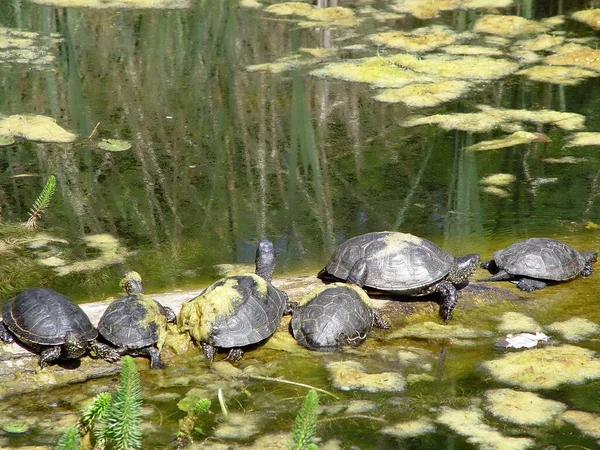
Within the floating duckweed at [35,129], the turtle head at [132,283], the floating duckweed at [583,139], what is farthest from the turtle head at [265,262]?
the floating duckweed at [583,139]

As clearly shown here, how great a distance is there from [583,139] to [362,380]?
465cm

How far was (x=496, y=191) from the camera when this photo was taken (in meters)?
7.59

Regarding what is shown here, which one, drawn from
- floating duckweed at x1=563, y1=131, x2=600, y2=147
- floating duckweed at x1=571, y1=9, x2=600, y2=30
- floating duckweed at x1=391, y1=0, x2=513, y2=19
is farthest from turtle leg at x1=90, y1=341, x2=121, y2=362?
floating duckweed at x1=571, y1=9, x2=600, y2=30

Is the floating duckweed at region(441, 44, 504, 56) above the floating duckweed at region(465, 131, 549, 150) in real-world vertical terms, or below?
above

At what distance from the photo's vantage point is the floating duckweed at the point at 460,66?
10250 millimetres

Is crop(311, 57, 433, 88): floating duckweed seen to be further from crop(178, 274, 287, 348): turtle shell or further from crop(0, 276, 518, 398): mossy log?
crop(178, 274, 287, 348): turtle shell

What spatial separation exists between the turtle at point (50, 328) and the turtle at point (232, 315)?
48 centimetres

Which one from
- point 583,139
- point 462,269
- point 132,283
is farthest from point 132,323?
point 583,139

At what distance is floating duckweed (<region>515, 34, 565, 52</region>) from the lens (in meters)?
11.2

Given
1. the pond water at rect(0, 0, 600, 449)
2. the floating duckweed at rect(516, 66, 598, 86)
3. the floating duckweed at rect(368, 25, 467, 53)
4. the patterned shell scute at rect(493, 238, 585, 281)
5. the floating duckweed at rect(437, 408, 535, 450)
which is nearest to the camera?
the floating duckweed at rect(437, 408, 535, 450)

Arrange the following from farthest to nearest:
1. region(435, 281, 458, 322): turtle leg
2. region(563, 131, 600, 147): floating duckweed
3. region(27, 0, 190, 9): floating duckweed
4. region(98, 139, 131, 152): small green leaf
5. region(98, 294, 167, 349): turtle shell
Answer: region(27, 0, 190, 9): floating duckweed < region(563, 131, 600, 147): floating duckweed < region(98, 139, 131, 152): small green leaf < region(435, 281, 458, 322): turtle leg < region(98, 294, 167, 349): turtle shell

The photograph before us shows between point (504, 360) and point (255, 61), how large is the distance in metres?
6.45

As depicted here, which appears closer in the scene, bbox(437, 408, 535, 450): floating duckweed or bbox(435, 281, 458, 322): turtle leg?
bbox(437, 408, 535, 450): floating duckweed

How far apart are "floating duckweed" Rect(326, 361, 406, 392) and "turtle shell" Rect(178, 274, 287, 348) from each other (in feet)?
1.56
